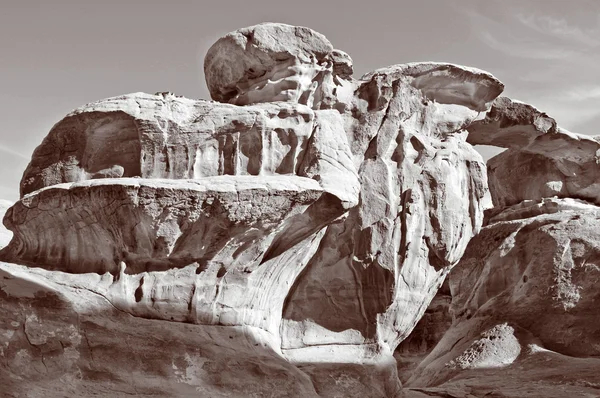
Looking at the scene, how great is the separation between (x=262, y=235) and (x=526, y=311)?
365 cm

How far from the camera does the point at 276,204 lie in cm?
985

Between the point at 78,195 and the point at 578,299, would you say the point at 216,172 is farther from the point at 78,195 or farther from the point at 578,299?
the point at 578,299

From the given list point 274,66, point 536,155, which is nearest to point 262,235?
point 274,66

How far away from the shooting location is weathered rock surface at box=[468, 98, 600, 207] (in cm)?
1345

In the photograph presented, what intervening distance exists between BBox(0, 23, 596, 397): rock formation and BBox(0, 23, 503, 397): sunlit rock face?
0.07 feet

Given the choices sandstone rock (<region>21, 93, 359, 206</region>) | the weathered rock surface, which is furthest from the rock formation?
the weathered rock surface

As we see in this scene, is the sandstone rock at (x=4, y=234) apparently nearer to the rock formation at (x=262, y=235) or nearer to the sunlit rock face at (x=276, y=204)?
the rock formation at (x=262, y=235)

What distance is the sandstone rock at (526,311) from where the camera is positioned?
1104 cm

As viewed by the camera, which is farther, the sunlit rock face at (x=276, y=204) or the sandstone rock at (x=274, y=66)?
the sandstone rock at (x=274, y=66)

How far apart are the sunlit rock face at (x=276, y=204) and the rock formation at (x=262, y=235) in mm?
21

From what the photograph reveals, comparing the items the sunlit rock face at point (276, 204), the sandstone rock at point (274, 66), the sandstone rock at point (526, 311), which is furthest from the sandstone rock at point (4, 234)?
the sandstone rock at point (526, 311)

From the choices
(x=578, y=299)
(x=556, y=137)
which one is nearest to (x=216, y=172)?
(x=578, y=299)

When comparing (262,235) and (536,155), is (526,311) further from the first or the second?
(262,235)

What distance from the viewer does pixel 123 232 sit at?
971cm
